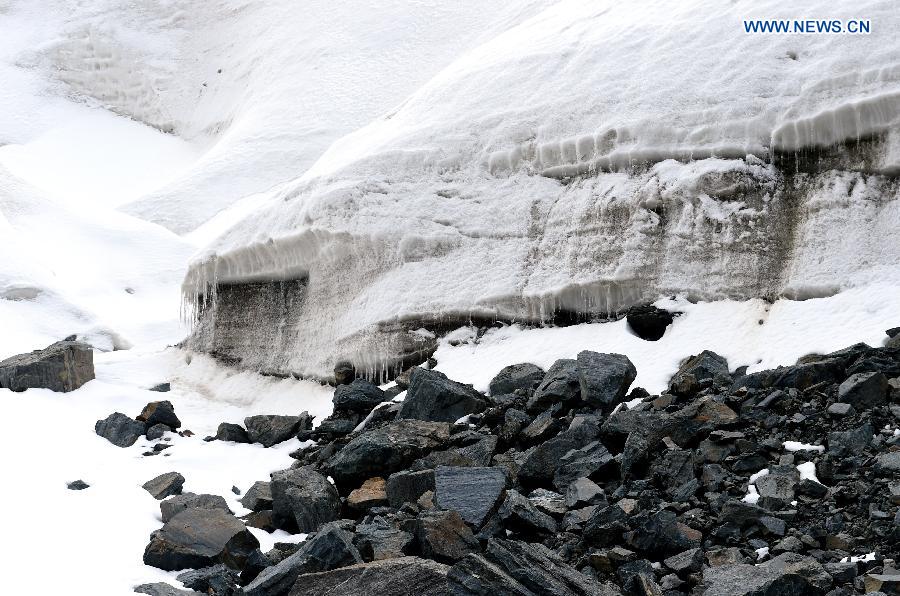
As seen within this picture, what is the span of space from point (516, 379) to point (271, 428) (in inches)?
106

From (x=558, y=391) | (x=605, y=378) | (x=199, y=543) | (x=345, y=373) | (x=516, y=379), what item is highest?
(x=605, y=378)

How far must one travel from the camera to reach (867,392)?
7410mm

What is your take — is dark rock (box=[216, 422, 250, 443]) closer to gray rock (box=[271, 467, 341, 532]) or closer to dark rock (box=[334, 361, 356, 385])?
dark rock (box=[334, 361, 356, 385])

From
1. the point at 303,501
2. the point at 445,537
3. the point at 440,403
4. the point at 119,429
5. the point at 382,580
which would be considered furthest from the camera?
the point at 119,429

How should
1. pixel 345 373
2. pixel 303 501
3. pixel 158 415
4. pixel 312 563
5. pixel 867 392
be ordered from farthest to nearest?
1. pixel 345 373
2. pixel 158 415
3. pixel 303 501
4. pixel 867 392
5. pixel 312 563

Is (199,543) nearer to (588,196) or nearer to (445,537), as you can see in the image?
(445,537)

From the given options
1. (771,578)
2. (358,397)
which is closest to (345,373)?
(358,397)

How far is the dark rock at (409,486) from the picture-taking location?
25.1 ft

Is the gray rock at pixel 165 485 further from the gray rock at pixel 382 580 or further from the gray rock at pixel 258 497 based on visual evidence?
the gray rock at pixel 382 580

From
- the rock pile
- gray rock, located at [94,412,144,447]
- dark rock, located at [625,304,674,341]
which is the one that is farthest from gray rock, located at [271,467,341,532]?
dark rock, located at [625,304,674,341]

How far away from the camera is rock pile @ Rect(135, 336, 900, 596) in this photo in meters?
5.74

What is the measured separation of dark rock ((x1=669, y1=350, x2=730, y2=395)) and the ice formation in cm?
105

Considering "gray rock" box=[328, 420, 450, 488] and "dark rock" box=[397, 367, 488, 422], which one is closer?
"gray rock" box=[328, 420, 450, 488]

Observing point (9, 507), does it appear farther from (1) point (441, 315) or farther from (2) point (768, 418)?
(2) point (768, 418)
